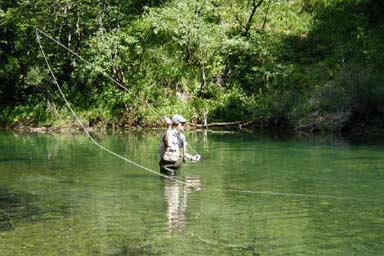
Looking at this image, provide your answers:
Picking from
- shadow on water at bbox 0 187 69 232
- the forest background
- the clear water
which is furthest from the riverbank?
shadow on water at bbox 0 187 69 232

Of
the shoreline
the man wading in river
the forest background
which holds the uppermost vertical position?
the forest background

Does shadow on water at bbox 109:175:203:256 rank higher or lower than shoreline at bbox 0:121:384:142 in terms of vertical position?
lower

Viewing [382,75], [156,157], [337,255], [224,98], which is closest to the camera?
[337,255]

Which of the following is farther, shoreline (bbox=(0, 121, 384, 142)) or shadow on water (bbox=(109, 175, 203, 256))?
shoreline (bbox=(0, 121, 384, 142))

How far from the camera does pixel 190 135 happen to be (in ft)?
98.1

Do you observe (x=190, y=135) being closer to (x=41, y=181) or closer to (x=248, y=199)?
(x=41, y=181)

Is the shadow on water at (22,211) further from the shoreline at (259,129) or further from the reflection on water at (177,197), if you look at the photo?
the shoreline at (259,129)

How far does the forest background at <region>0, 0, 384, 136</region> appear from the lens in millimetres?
35812

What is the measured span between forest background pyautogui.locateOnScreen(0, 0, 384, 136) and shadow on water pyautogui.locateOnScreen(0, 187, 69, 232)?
67.3 feet

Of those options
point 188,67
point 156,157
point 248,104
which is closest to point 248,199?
point 156,157

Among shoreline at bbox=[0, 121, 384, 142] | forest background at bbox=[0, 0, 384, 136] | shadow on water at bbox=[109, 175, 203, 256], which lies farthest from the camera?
forest background at bbox=[0, 0, 384, 136]

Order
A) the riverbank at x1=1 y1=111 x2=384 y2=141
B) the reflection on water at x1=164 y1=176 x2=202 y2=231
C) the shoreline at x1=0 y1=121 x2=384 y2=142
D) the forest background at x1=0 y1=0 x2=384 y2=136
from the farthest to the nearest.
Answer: the forest background at x1=0 y1=0 x2=384 y2=136, the riverbank at x1=1 y1=111 x2=384 y2=141, the shoreline at x1=0 y1=121 x2=384 y2=142, the reflection on water at x1=164 y1=176 x2=202 y2=231

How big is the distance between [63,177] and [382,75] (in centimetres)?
1596

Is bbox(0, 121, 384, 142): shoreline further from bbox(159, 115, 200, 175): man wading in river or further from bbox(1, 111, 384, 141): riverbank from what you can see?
bbox(159, 115, 200, 175): man wading in river
